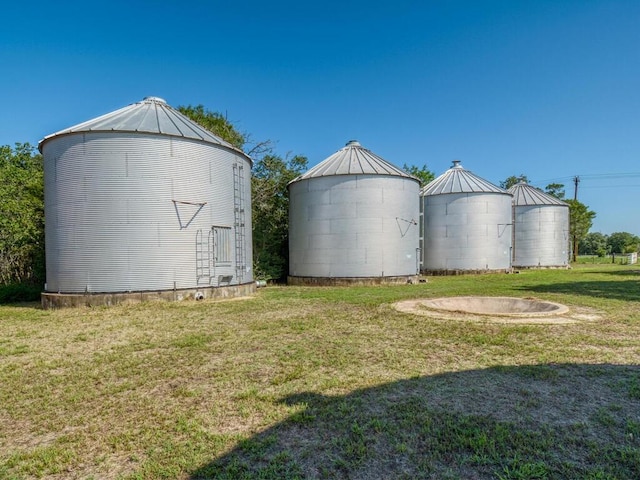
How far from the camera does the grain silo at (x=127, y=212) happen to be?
1347cm

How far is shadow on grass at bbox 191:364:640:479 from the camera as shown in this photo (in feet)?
11.5

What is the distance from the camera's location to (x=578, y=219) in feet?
165

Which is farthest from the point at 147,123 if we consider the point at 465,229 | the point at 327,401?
the point at 465,229

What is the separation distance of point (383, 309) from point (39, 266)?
16.7 metres

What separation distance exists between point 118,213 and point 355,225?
11298 mm

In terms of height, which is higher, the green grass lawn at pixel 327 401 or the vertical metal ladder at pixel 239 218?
the vertical metal ladder at pixel 239 218

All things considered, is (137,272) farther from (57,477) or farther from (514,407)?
(514,407)

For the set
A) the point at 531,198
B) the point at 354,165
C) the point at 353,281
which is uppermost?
the point at 354,165

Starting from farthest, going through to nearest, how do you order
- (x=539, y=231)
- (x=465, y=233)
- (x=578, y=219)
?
(x=578, y=219) < (x=539, y=231) < (x=465, y=233)

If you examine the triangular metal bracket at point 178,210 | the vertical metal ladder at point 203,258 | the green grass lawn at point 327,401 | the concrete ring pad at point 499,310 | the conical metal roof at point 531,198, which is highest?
the conical metal roof at point 531,198

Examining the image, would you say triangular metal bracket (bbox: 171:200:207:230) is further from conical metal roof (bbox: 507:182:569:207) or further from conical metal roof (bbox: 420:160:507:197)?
conical metal roof (bbox: 507:182:569:207)

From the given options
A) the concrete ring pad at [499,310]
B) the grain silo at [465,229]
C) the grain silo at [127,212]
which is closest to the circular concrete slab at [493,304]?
the concrete ring pad at [499,310]

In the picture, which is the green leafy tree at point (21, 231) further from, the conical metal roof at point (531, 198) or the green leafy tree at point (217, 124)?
the conical metal roof at point (531, 198)

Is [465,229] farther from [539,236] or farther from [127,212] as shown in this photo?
[127,212]
